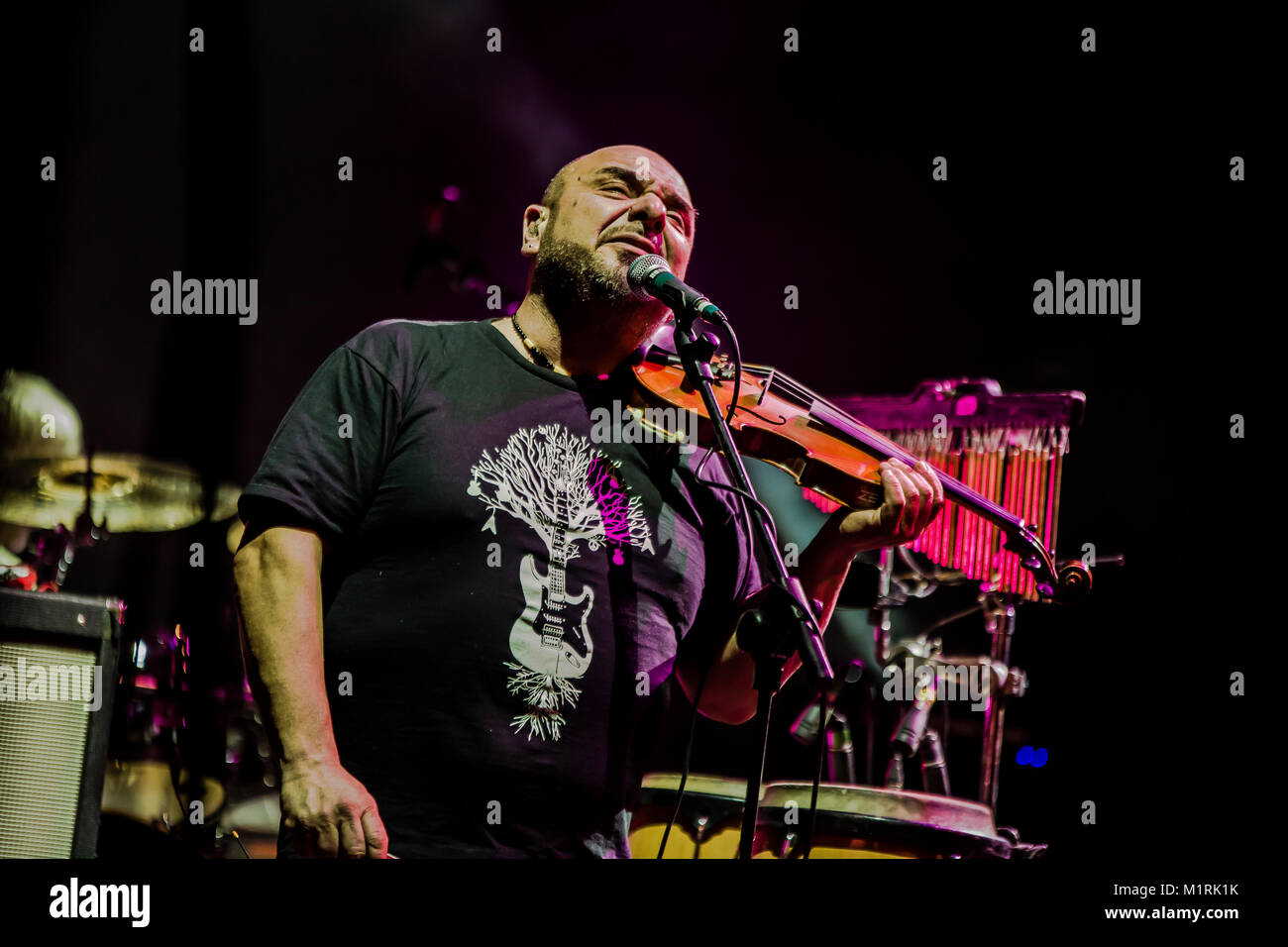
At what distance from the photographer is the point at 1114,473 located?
12.6ft

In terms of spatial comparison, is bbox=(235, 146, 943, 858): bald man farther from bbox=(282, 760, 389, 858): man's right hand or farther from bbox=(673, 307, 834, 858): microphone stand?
bbox=(673, 307, 834, 858): microphone stand

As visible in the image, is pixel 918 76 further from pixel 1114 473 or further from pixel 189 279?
pixel 189 279

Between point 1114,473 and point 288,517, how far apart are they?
2989mm

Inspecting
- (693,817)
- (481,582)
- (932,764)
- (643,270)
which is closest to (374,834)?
(481,582)

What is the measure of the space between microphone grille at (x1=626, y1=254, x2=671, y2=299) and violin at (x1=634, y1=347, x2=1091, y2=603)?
21 cm

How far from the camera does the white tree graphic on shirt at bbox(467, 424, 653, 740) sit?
2.03 metres

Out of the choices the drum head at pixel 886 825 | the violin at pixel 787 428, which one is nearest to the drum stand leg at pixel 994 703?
the drum head at pixel 886 825

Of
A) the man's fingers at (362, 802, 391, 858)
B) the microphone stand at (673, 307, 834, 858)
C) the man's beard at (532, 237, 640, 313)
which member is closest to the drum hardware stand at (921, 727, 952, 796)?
the microphone stand at (673, 307, 834, 858)

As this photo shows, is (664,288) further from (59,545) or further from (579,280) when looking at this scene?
(59,545)

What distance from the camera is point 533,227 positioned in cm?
254

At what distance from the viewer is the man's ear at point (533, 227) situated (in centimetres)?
251

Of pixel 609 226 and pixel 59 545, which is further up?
pixel 609 226

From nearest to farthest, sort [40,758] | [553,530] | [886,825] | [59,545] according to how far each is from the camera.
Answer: [40,758]
[553,530]
[886,825]
[59,545]

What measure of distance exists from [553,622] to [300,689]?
1.58ft
